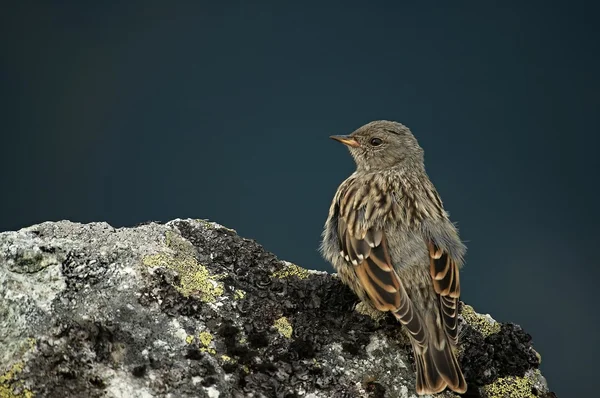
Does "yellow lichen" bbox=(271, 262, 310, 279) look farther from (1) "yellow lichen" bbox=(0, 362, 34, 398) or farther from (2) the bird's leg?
(1) "yellow lichen" bbox=(0, 362, 34, 398)

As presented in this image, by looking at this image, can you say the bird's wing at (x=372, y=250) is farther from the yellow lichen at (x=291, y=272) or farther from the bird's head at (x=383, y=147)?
the bird's head at (x=383, y=147)

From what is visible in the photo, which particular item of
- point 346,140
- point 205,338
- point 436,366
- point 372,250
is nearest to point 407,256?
point 372,250

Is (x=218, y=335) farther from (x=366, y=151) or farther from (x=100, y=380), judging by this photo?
(x=366, y=151)

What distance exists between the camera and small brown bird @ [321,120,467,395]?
16.0 feet

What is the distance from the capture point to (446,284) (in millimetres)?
5406

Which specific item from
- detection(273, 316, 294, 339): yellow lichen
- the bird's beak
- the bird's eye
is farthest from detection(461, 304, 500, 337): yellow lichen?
the bird's beak

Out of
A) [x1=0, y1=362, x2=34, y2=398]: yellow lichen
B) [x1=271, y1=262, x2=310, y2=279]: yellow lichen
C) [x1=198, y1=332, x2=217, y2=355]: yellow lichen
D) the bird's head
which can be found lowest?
[x1=0, y1=362, x2=34, y2=398]: yellow lichen

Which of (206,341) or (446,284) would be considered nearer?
(206,341)

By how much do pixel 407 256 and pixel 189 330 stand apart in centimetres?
186

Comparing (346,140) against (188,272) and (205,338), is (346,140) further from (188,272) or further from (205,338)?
(205,338)

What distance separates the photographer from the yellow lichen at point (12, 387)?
13.0ft

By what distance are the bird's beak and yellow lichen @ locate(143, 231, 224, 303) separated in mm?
2377

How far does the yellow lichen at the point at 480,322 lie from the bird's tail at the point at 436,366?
0.59m

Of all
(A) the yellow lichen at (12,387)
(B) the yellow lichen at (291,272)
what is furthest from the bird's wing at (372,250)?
(A) the yellow lichen at (12,387)
